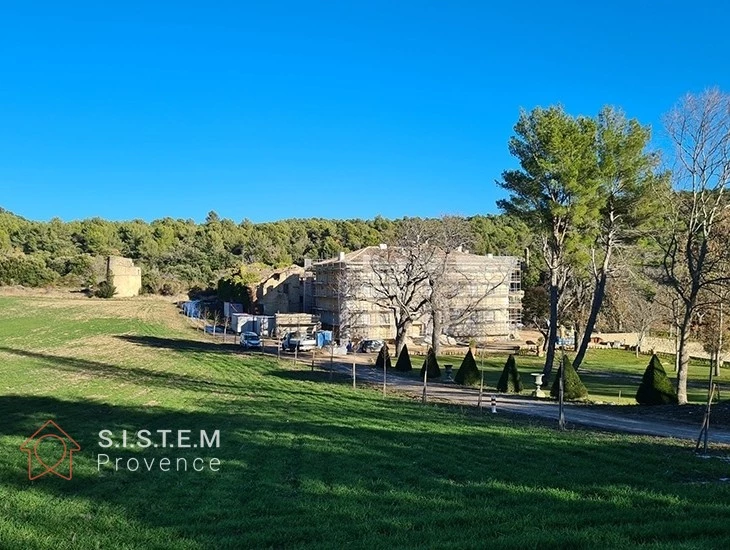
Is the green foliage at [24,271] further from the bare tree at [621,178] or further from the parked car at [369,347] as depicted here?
the bare tree at [621,178]

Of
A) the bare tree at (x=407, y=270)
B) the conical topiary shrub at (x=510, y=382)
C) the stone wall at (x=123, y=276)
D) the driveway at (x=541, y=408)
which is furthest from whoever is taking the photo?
the stone wall at (x=123, y=276)

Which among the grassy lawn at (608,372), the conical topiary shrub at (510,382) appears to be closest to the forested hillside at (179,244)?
the grassy lawn at (608,372)

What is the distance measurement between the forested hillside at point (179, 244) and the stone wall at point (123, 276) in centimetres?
427

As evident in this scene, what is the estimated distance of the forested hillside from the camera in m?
91.4

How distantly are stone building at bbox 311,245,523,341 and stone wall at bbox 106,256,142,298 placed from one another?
1387 inches

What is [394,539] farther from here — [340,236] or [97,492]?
[340,236]

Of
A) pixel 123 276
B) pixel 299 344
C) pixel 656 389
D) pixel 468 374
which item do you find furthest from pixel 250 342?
pixel 123 276

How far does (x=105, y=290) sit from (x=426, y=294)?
2081 inches

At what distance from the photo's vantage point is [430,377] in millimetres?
32906

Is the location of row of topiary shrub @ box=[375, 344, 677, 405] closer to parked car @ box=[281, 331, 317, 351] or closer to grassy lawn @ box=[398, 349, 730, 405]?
grassy lawn @ box=[398, 349, 730, 405]

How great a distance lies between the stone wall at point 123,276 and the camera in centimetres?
8831

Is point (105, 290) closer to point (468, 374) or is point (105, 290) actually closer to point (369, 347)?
point (369, 347)

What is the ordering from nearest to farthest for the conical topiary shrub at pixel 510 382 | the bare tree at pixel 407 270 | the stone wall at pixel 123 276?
the conical topiary shrub at pixel 510 382 < the bare tree at pixel 407 270 < the stone wall at pixel 123 276

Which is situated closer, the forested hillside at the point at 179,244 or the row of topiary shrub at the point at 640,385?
the row of topiary shrub at the point at 640,385
